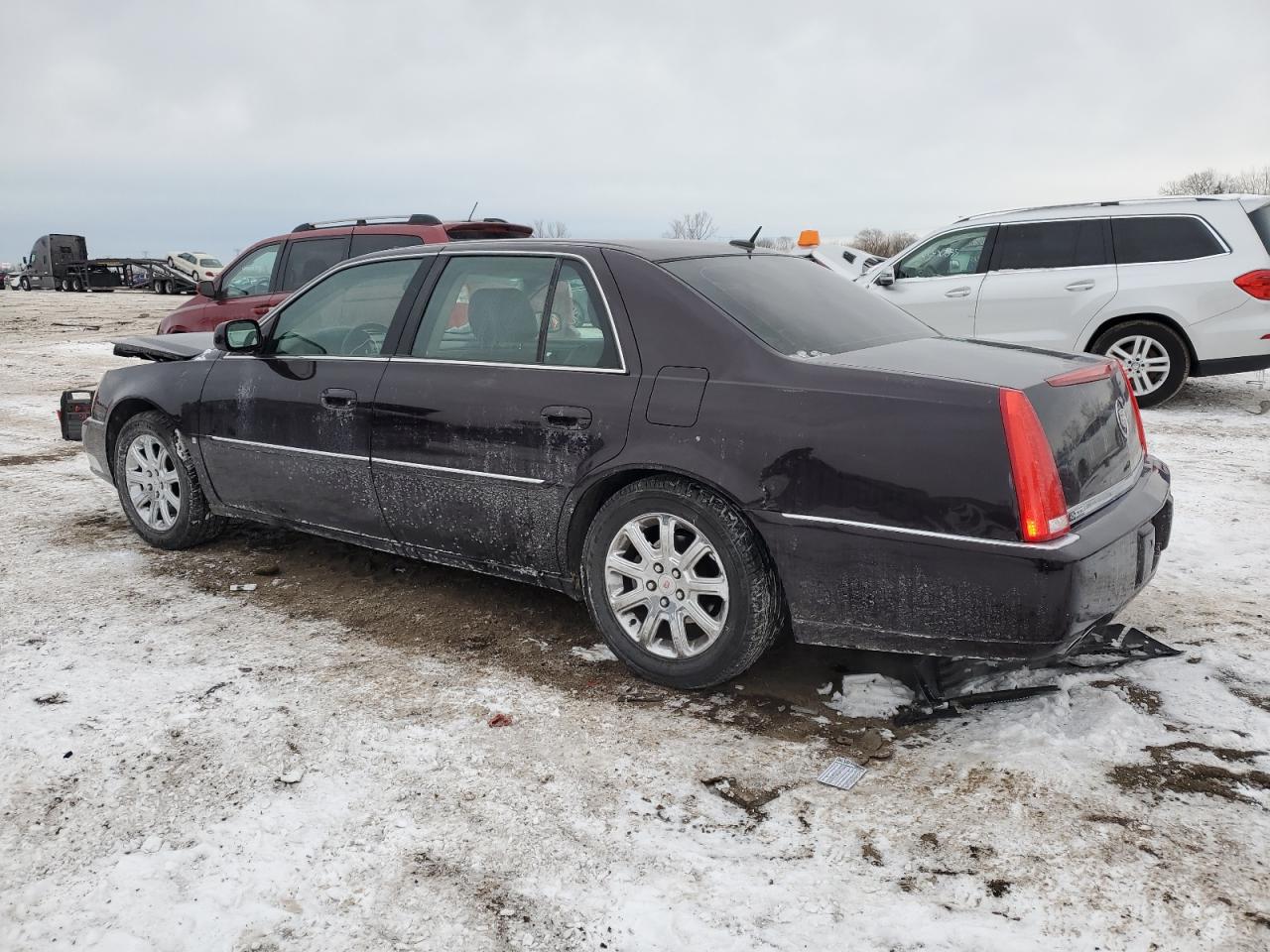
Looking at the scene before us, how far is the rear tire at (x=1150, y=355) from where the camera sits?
8992 millimetres

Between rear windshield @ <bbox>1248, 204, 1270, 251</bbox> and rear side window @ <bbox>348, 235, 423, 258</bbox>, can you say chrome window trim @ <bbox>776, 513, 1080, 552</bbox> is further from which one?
rear windshield @ <bbox>1248, 204, 1270, 251</bbox>

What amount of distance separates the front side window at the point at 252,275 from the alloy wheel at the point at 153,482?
4.77m

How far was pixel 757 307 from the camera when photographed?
3.63m

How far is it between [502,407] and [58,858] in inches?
78.8

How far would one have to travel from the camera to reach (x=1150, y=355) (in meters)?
9.15

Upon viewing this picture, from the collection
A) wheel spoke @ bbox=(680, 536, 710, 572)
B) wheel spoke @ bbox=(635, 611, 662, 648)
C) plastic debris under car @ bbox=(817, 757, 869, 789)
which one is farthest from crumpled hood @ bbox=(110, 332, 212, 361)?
plastic debris under car @ bbox=(817, 757, 869, 789)

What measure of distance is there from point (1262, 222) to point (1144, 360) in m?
1.50

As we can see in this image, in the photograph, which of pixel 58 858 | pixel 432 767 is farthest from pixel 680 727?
pixel 58 858

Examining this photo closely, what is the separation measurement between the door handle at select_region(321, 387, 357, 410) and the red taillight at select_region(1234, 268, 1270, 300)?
7781mm

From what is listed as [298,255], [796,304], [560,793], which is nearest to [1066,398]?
[796,304]

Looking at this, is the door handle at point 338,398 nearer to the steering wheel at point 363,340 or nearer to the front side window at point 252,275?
the steering wheel at point 363,340

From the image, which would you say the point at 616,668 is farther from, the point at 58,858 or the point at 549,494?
the point at 58,858

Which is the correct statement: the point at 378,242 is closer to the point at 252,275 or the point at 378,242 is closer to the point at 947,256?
the point at 252,275

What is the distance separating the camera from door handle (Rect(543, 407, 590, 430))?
11.9 ft
